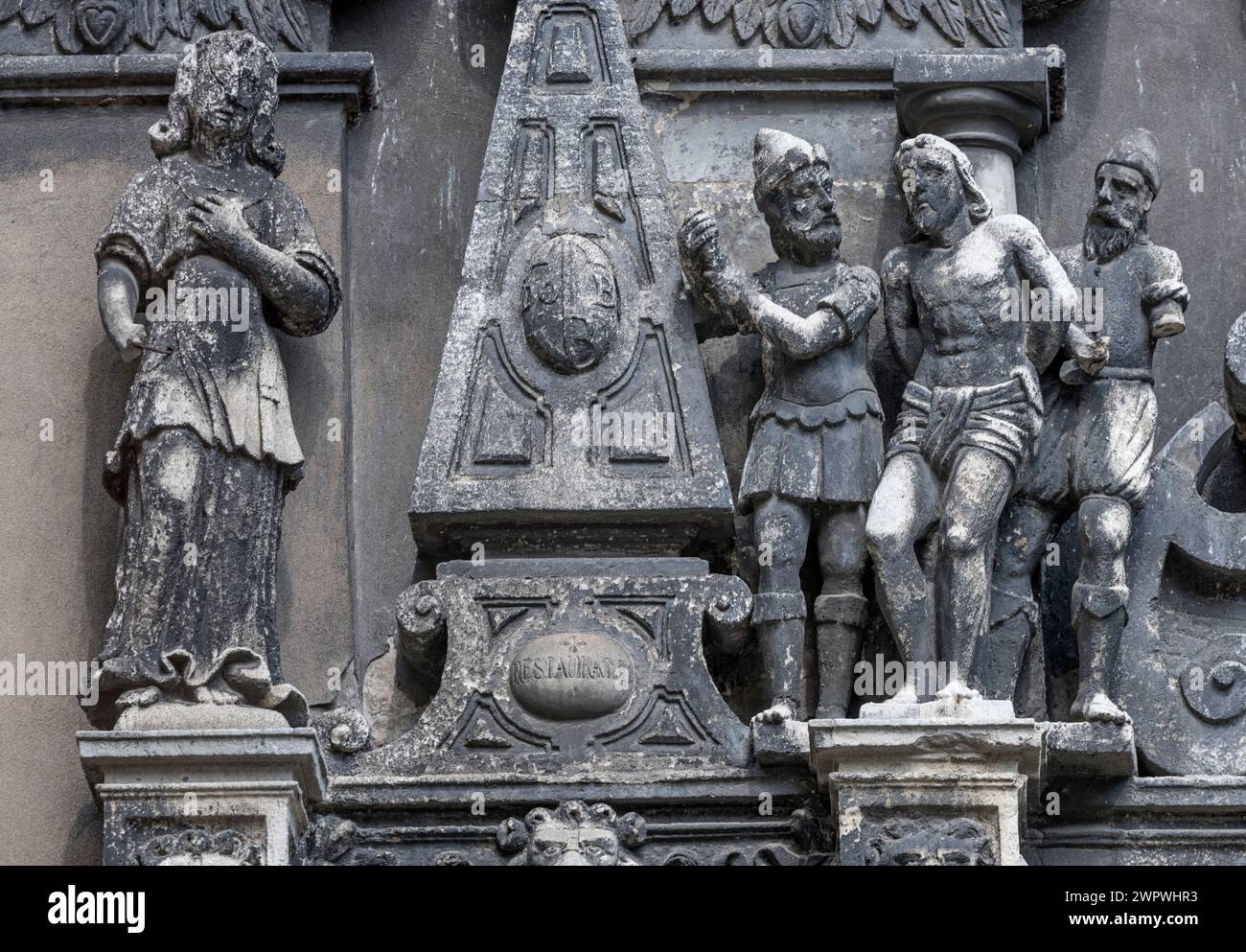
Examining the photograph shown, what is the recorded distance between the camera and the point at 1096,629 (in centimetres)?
1289

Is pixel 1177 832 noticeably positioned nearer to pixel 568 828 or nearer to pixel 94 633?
pixel 568 828

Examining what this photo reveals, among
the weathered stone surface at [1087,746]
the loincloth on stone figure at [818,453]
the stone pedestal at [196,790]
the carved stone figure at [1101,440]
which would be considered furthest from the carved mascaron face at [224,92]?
the weathered stone surface at [1087,746]

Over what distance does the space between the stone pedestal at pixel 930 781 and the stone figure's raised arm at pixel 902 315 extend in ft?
5.10

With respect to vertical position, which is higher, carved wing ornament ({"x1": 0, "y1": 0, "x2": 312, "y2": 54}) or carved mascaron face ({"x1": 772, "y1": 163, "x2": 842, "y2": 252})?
carved wing ornament ({"x1": 0, "y1": 0, "x2": 312, "y2": 54})

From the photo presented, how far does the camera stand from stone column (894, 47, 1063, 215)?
45.4 ft

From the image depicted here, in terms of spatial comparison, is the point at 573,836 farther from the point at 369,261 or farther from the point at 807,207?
the point at 369,261

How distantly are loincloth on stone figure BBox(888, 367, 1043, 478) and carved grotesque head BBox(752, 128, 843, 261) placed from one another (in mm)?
745

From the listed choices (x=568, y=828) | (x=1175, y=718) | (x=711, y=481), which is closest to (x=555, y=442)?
(x=711, y=481)

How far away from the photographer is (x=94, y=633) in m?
13.4

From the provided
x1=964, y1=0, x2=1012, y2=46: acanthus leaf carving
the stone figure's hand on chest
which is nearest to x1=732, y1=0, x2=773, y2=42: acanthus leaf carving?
x1=964, y1=0, x2=1012, y2=46: acanthus leaf carving

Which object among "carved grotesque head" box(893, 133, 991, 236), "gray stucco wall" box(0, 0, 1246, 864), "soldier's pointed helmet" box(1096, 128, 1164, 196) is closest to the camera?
"carved grotesque head" box(893, 133, 991, 236)

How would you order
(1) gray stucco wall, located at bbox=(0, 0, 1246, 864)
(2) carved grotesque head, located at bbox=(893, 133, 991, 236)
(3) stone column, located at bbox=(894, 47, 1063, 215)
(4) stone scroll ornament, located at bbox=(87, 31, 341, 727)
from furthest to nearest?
(3) stone column, located at bbox=(894, 47, 1063, 215), (1) gray stucco wall, located at bbox=(0, 0, 1246, 864), (2) carved grotesque head, located at bbox=(893, 133, 991, 236), (4) stone scroll ornament, located at bbox=(87, 31, 341, 727)

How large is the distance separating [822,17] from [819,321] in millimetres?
1553

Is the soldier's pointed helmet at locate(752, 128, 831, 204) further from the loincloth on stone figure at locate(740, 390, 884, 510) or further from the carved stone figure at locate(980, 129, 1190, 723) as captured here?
the carved stone figure at locate(980, 129, 1190, 723)
